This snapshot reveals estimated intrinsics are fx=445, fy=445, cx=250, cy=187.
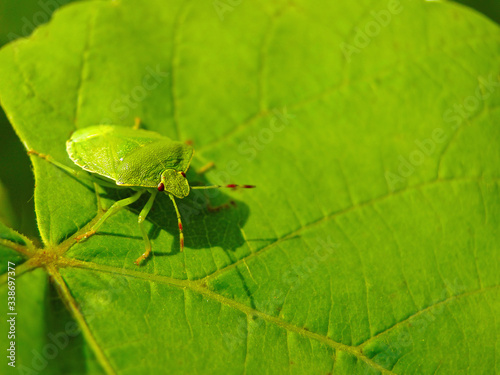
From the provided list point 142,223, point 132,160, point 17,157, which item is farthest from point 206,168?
point 17,157

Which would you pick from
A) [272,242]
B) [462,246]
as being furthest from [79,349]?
[462,246]

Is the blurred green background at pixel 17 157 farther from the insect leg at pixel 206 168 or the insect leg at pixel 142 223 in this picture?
the insect leg at pixel 206 168

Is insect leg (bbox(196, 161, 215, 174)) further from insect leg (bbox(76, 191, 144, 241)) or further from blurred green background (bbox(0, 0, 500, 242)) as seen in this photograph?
blurred green background (bbox(0, 0, 500, 242))

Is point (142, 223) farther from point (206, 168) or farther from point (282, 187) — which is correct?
point (282, 187)

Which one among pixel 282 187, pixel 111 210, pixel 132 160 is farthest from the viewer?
pixel 282 187

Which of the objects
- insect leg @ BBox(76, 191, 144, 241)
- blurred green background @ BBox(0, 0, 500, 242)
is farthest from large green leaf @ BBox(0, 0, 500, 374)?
blurred green background @ BBox(0, 0, 500, 242)
